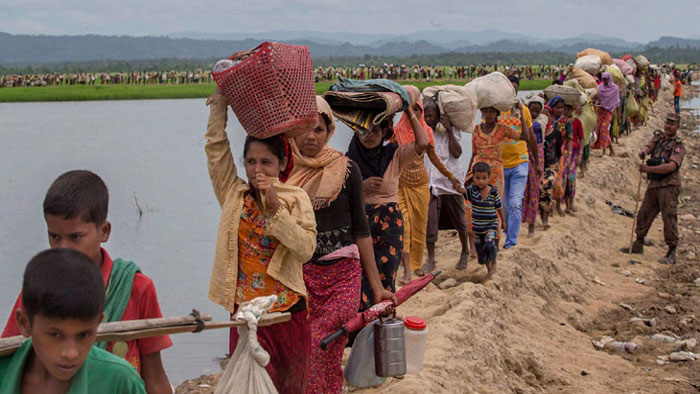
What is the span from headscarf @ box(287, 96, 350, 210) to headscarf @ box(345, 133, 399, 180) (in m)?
1.10

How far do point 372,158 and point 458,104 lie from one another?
7.58ft

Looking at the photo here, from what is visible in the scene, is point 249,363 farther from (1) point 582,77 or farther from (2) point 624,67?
(2) point 624,67

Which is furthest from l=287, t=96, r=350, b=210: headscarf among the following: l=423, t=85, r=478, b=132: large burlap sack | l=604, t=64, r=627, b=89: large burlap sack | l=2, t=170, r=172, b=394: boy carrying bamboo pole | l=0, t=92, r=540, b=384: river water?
l=604, t=64, r=627, b=89: large burlap sack

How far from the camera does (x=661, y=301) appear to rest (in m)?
8.41

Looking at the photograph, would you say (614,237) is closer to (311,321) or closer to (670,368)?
(670,368)

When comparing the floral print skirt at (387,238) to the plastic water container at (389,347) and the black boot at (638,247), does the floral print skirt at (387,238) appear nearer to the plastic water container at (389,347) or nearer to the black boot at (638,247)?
the plastic water container at (389,347)

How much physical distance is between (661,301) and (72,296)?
769 centimetres

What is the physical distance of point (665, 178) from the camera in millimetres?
9734

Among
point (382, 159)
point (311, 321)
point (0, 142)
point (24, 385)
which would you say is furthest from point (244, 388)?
point (0, 142)

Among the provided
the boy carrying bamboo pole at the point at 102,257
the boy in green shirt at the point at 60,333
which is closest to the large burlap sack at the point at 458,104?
the boy carrying bamboo pole at the point at 102,257

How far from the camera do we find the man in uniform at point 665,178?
948cm

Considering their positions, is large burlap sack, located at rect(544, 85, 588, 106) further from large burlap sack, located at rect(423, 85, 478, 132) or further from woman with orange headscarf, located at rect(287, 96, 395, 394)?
woman with orange headscarf, located at rect(287, 96, 395, 394)

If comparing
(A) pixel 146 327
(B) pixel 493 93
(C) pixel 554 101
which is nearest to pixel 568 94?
(C) pixel 554 101

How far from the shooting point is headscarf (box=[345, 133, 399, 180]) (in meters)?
5.36
